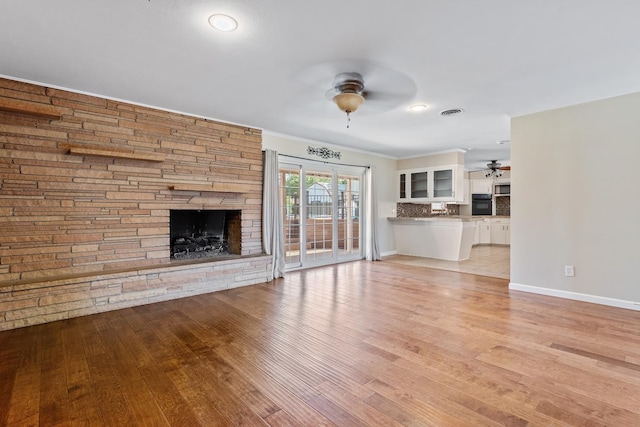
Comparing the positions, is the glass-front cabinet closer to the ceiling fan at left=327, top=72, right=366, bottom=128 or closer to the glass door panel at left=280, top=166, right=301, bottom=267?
the glass door panel at left=280, top=166, right=301, bottom=267

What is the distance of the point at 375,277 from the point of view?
5.27m

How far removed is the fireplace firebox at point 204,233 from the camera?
15.6ft

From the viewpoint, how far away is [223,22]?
2.22 meters

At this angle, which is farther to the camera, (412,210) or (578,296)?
(412,210)

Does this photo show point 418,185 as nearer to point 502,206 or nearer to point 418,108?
point 418,108

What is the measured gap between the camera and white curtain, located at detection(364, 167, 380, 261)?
6996 millimetres

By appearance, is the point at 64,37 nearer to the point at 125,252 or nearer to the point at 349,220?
the point at 125,252

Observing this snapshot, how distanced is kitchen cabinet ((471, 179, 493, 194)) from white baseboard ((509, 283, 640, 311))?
6198 mm

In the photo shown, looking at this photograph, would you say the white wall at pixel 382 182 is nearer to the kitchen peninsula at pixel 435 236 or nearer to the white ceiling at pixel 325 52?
the kitchen peninsula at pixel 435 236

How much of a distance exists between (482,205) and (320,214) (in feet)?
20.4

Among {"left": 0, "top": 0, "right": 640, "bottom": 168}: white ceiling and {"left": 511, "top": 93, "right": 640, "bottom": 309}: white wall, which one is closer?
{"left": 0, "top": 0, "right": 640, "bottom": 168}: white ceiling

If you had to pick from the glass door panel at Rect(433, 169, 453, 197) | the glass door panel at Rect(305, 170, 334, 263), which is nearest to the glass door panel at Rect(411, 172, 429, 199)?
the glass door panel at Rect(433, 169, 453, 197)

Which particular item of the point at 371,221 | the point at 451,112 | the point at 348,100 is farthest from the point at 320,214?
the point at 348,100

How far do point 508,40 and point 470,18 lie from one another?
0.50 metres
